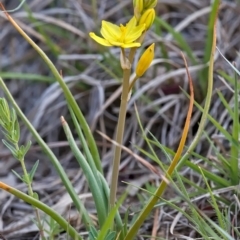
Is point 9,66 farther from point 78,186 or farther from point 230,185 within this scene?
point 230,185

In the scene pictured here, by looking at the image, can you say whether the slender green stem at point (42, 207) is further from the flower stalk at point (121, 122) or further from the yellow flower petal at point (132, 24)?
the yellow flower petal at point (132, 24)

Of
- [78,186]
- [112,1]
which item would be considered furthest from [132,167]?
[112,1]

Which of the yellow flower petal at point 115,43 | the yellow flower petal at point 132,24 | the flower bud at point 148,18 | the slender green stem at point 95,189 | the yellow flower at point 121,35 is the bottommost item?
the slender green stem at point 95,189

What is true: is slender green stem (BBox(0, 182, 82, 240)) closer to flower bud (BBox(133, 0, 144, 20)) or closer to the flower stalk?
the flower stalk

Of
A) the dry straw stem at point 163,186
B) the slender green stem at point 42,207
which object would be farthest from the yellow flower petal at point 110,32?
the slender green stem at point 42,207

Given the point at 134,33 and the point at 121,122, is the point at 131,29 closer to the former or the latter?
the point at 134,33

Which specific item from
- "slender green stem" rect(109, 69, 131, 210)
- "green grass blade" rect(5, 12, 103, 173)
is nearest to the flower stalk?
"slender green stem" rect(109, 69, 131, 210)

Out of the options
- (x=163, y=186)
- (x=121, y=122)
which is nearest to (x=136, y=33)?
(x=121, y=122)
